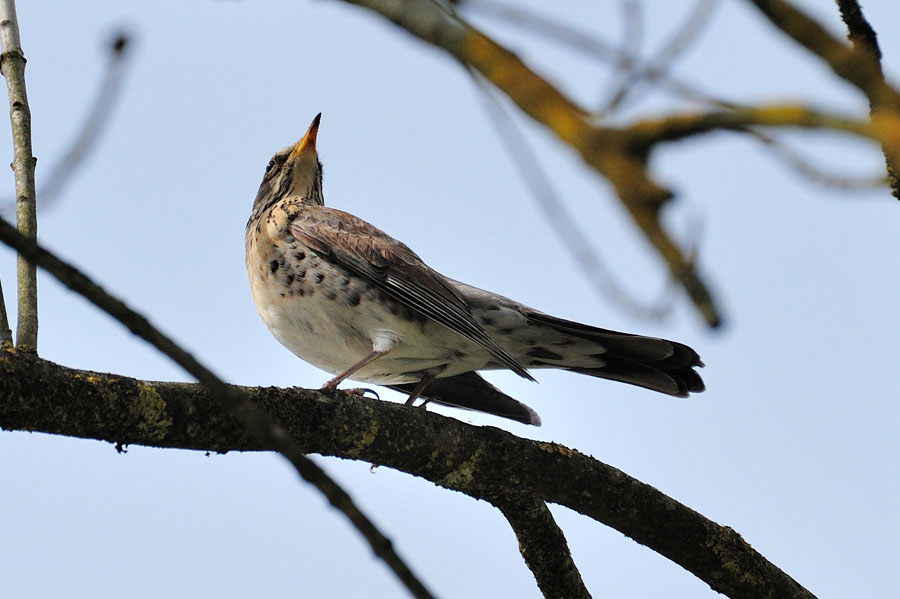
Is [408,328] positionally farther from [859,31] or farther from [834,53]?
[834,53]

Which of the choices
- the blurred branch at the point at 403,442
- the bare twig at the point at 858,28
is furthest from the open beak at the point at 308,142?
the bare twig at the point at 858,28

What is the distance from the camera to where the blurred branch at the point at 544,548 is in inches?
203

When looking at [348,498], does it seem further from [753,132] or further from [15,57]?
[15,57]

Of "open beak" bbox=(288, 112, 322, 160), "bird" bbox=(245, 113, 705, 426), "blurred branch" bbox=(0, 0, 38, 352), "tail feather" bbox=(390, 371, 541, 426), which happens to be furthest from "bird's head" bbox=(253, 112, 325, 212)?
"blurred branch" bbox=(0, 0, 38, 352)

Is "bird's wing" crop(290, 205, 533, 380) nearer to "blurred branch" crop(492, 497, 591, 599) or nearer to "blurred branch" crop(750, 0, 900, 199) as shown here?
"blurred branch" crop(492, 497, 591, 599)

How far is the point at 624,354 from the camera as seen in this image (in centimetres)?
696

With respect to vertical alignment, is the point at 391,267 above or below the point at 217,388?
above

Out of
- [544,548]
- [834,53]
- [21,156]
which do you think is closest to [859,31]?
[834,53]

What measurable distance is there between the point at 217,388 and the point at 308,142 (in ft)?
21.1

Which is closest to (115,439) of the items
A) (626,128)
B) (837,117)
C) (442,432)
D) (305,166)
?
(442,432)

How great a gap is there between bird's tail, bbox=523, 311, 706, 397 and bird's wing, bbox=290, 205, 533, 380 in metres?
0.34

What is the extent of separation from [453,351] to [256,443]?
2.90 metres

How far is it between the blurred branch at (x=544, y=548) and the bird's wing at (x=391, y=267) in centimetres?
133

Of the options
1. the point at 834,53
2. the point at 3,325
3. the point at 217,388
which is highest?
the point at 3,325
